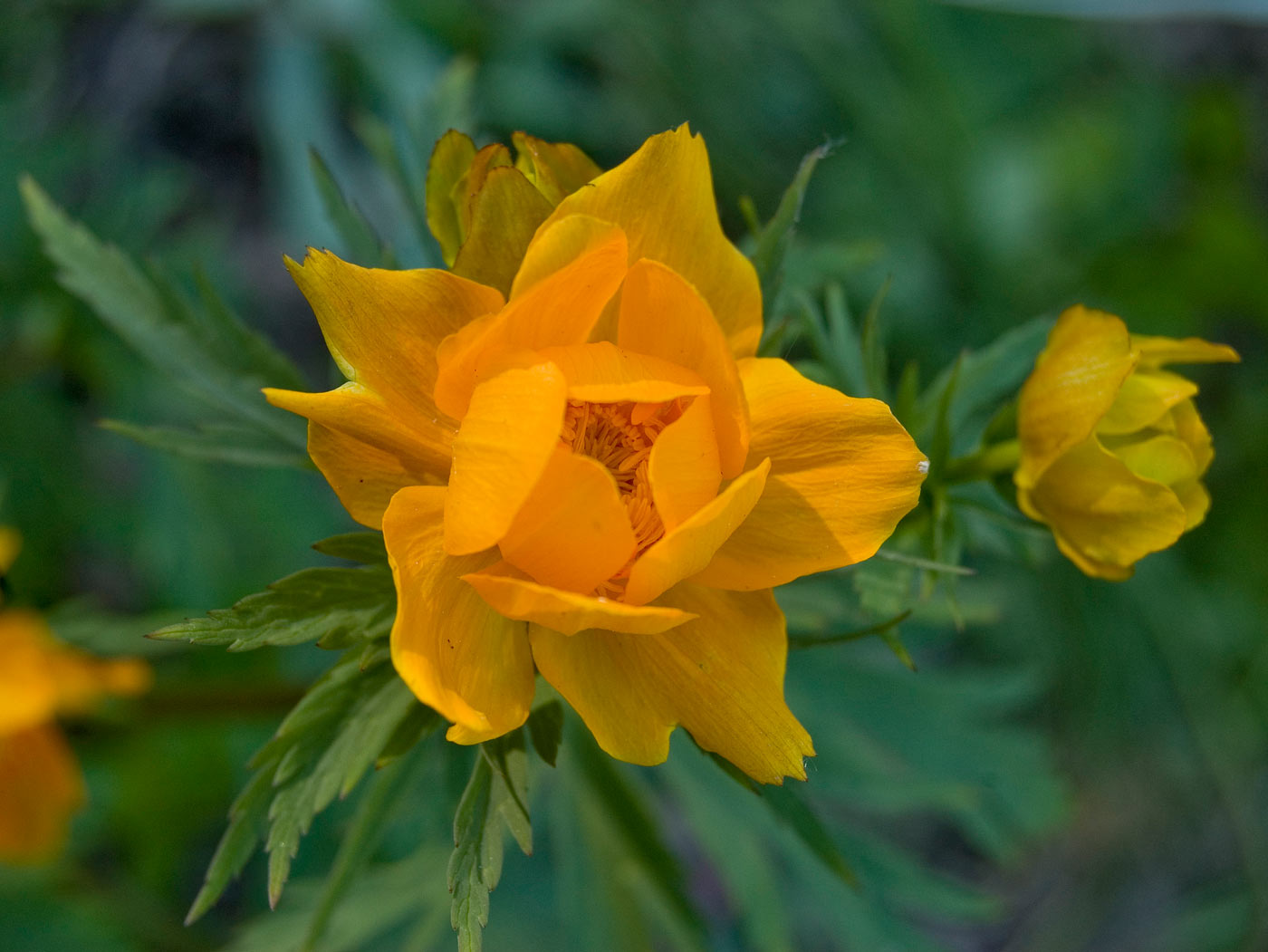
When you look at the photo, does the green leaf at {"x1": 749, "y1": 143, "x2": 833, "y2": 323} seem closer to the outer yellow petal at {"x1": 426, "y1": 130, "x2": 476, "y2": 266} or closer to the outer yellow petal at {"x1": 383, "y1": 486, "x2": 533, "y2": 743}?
the outer yellow petal at {"x1": 426, "y1": 130, "x2": 476, "y2": 266}

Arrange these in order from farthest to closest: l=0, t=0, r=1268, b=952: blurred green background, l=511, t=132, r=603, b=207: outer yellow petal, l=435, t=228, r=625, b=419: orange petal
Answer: l=0, t=0, r=1268, b=952: blurred green background → l=511, t=132, r=603, b=207: outer yellow petal → l=435, t=228, r=625, b=419: orange petal

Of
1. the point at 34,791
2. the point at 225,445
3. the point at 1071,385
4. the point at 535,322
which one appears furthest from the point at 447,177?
the point at 34,791

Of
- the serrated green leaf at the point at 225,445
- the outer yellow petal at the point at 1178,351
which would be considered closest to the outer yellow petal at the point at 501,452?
the serrated green leaf at the point at 225,445

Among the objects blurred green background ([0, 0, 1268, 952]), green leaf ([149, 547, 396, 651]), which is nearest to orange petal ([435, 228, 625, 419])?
green leaf ([149, 547, 396, 651])

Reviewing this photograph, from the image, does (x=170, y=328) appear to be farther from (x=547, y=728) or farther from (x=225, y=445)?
(x=547, y=728)

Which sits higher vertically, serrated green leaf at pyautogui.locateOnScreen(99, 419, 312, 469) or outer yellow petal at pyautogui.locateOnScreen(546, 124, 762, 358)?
outer yellow petal at pyautogui.locateOnScreen(546, 124, 762, 358)

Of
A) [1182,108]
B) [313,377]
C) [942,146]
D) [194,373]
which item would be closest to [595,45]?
[942,146]
